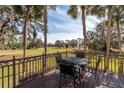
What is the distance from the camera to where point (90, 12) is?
30.8 ft

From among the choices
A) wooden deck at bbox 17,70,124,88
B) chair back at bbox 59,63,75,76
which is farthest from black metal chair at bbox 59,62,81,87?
wooden deck at bbox 17,70,124,88

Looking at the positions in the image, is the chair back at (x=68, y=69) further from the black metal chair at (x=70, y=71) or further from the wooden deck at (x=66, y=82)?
the wooden deck at (x=66, y=82)

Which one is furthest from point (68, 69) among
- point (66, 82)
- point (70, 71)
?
point (66, 82)

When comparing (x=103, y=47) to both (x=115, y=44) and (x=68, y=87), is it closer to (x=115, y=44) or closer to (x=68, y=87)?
(x=115, y=44)

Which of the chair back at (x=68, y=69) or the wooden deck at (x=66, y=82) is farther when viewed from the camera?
the wooden deck at (x=66, y=82)

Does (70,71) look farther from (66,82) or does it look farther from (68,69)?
(66,82)

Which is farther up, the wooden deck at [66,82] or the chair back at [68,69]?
the chair back at [68,69]

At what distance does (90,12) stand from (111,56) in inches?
163

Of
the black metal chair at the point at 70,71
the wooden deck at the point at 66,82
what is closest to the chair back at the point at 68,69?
the black metal chair at the point at 70,71

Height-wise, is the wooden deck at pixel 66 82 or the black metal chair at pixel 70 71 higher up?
the black metal chair at pixel 70 71

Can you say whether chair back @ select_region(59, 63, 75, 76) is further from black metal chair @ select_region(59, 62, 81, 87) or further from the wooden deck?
the wooden deck

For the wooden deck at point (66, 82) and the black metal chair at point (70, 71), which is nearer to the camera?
the black metal chair at point (70, 71)
